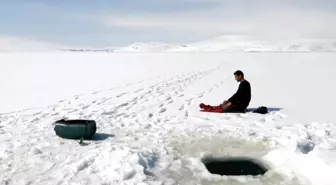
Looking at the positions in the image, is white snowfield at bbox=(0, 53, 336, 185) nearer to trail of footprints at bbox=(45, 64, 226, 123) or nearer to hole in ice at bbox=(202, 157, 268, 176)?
trail of footprints at bbox=(45, 64, 226, 123)

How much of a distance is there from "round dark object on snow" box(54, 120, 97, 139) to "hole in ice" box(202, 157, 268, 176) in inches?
79.8

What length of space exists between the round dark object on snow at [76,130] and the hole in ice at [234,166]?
2.03 m

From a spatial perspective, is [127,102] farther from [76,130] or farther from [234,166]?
[234,166]

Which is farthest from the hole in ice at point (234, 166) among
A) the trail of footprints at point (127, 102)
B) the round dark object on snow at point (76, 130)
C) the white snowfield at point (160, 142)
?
the trail of footprints at point (127, 102)

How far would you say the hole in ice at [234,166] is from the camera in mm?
5332

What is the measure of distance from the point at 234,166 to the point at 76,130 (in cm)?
264

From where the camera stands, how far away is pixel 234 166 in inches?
221

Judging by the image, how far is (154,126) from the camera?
25.5 feet

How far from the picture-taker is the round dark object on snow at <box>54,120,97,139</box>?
646 cm

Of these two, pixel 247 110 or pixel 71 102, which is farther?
pixel 71 102

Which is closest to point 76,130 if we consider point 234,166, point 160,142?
point 160,142

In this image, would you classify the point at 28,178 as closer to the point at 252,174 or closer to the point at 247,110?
the point at 252,174

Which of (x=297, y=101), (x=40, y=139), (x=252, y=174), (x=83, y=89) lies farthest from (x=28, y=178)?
(x=83, y=89)

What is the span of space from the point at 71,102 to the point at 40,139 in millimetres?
4662
